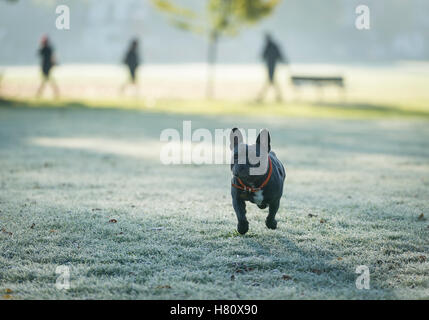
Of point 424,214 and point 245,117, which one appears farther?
point 245,117

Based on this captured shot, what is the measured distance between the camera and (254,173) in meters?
4.50

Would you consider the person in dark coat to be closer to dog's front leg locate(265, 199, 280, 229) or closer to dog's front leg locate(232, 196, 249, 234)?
dog's front leg locate(265, 199, 280, 229)

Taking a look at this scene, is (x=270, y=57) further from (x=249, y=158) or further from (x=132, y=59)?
(x=249, y=158)

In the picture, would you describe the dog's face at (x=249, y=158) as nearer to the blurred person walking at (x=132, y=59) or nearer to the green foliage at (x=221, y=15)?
the blurred person walking at (x=132, y=59)

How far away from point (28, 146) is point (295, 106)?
1384 centimetres

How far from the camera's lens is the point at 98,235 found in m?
5.18

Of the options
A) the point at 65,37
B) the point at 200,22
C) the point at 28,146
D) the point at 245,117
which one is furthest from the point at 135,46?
the point at 65,37

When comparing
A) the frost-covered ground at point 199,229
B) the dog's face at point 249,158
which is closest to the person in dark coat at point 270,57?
the frost-covered ground at point 199,229

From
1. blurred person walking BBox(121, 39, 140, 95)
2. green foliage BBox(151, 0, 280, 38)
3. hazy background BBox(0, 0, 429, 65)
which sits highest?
hazy background BBox(0, 0, 429, 65)

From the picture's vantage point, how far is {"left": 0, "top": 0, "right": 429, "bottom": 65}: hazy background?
300 feet

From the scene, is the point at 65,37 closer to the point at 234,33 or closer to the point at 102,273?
the point at 234,33

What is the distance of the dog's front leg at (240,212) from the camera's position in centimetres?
490

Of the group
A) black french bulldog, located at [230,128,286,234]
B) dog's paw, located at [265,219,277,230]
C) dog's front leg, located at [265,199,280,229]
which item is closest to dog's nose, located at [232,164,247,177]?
black french bulldog, located at [230,128,286,234]

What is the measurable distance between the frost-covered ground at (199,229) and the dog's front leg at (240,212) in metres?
0.13
